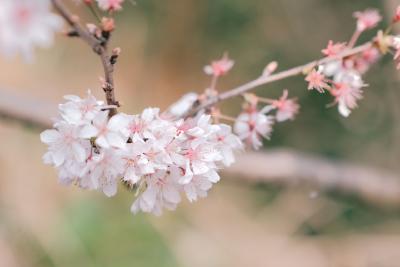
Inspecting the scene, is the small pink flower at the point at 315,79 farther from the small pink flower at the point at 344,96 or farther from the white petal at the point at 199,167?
the white petal at the point at 199,167

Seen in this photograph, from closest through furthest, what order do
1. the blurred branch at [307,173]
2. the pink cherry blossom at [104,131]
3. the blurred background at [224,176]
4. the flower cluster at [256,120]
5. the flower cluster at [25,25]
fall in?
the flower cluster at [25,25], the pink cherry blossom at [104,131], the flower cluster at [256,120], the blurred branch at [307,173], the blurred background at [224,176]

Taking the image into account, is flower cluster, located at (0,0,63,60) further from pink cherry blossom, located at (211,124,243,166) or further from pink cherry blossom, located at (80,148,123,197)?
pink cherry blossom, located at (211,124,243,166)

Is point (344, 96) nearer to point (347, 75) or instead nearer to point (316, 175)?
point (347, 75)

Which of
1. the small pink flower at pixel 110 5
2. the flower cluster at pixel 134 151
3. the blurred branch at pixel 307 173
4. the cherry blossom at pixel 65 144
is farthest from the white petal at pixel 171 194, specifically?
the blurred branch at pixel 307 173

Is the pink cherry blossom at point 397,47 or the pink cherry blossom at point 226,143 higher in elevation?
the pink cherry blossom at point 397,47

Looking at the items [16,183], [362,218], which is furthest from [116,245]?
[362,218]

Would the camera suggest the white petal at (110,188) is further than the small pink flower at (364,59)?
No
